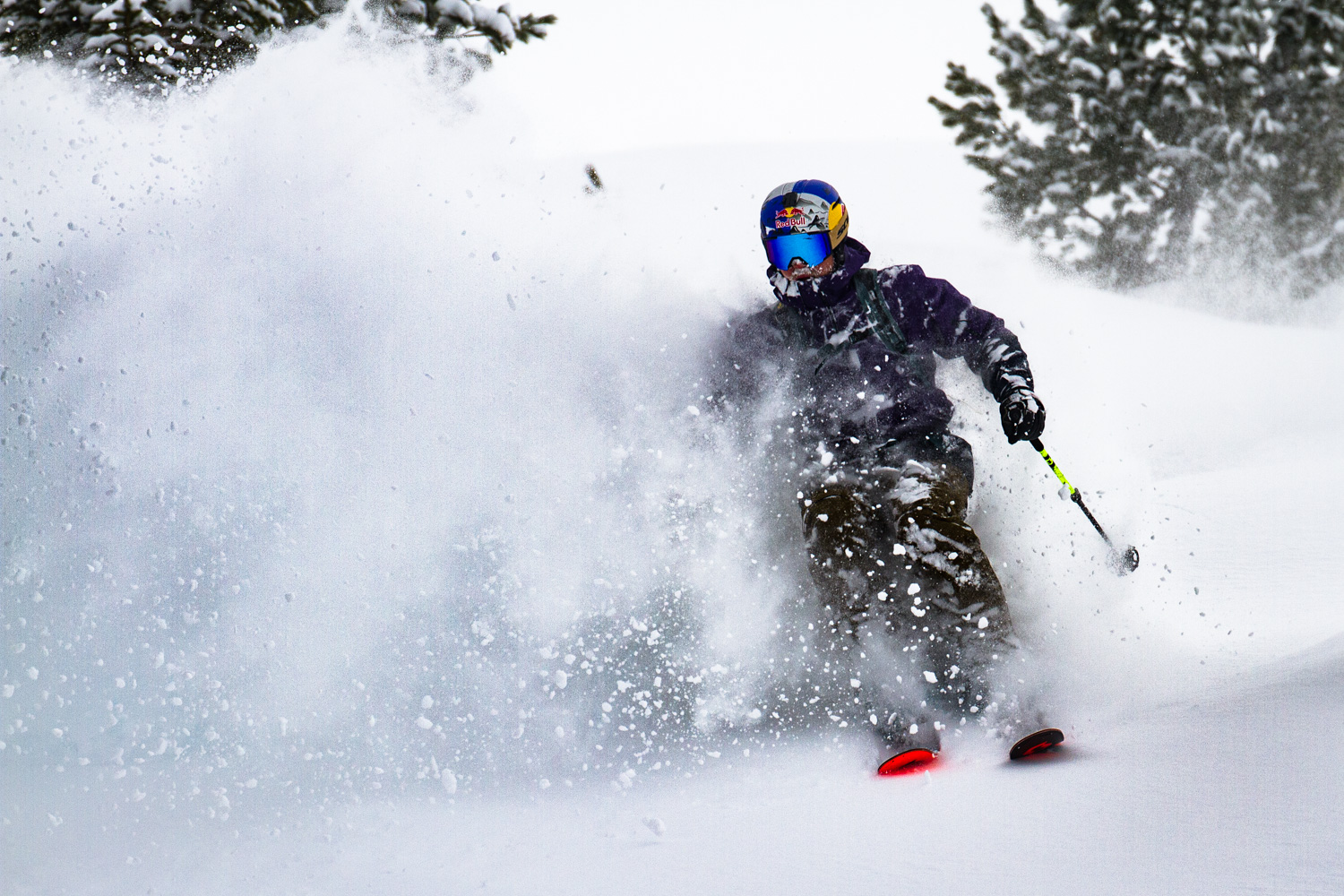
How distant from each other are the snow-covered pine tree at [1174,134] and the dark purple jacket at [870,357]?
1346cm

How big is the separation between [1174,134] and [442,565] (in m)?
16.0

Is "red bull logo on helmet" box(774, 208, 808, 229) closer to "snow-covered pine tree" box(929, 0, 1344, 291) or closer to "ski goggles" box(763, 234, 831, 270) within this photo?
"ski goggles" box(763, 234, 831, 270)

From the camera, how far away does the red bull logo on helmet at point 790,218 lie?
3547 mm

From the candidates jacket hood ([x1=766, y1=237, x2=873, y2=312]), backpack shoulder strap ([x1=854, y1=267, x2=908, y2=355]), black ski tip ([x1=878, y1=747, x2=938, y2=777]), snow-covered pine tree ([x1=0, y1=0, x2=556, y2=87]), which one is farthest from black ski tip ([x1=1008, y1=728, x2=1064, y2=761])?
snow-covered pine tree ([x1=0, y1=0, x2=556, y2=87])

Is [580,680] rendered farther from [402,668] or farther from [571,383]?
[571,383]

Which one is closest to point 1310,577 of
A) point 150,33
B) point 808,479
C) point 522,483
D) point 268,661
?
point 808,479

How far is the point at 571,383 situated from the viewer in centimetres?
382

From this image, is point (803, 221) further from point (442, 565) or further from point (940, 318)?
point (442, 565)

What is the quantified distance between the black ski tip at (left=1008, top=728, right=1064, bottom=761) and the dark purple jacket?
1138 mm

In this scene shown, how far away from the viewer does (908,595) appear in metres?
3.14

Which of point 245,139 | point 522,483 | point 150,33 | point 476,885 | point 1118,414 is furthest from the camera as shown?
point 150,33

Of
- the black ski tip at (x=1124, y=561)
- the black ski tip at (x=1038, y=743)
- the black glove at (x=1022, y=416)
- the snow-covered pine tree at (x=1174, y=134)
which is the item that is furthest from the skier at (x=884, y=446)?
the snow-covered pine tree at (x=1174, y=134)

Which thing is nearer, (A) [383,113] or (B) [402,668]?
(B) [402,668]

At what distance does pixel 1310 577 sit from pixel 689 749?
3.03 metres
